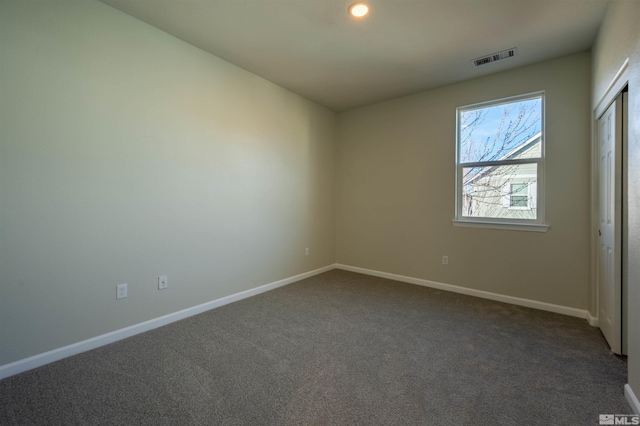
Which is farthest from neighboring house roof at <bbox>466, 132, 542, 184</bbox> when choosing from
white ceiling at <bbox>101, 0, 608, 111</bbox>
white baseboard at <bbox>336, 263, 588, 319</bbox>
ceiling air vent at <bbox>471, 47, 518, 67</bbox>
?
white baseboard at <bbox>336, 263, 588, 319</bbox>

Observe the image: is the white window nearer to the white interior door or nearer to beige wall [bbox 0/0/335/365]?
the white interior door

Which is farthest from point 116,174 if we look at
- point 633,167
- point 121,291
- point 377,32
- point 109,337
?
point 633,167

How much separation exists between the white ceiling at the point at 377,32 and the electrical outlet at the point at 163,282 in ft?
7.38

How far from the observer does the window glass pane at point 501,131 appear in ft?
10.2

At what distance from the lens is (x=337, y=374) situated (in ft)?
6.04

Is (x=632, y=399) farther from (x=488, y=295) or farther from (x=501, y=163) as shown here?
(x=501, y=163)

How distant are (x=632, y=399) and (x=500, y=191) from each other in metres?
2.24

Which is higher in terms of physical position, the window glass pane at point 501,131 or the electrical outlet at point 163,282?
the window glass pane at point 501,131

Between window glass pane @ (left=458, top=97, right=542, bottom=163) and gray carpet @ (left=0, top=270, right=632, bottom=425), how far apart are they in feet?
5.94

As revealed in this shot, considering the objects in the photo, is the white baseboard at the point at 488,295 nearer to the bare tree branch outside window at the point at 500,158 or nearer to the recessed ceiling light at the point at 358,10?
the bare tree branch outside window at the point at 500,158

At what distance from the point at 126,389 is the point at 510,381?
2.37 metres

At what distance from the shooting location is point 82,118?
2100mm

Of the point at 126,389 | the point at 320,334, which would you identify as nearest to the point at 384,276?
the point at 320,334

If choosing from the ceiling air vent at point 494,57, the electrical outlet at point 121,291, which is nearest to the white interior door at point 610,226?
the ceiling air vent at point 494,57
